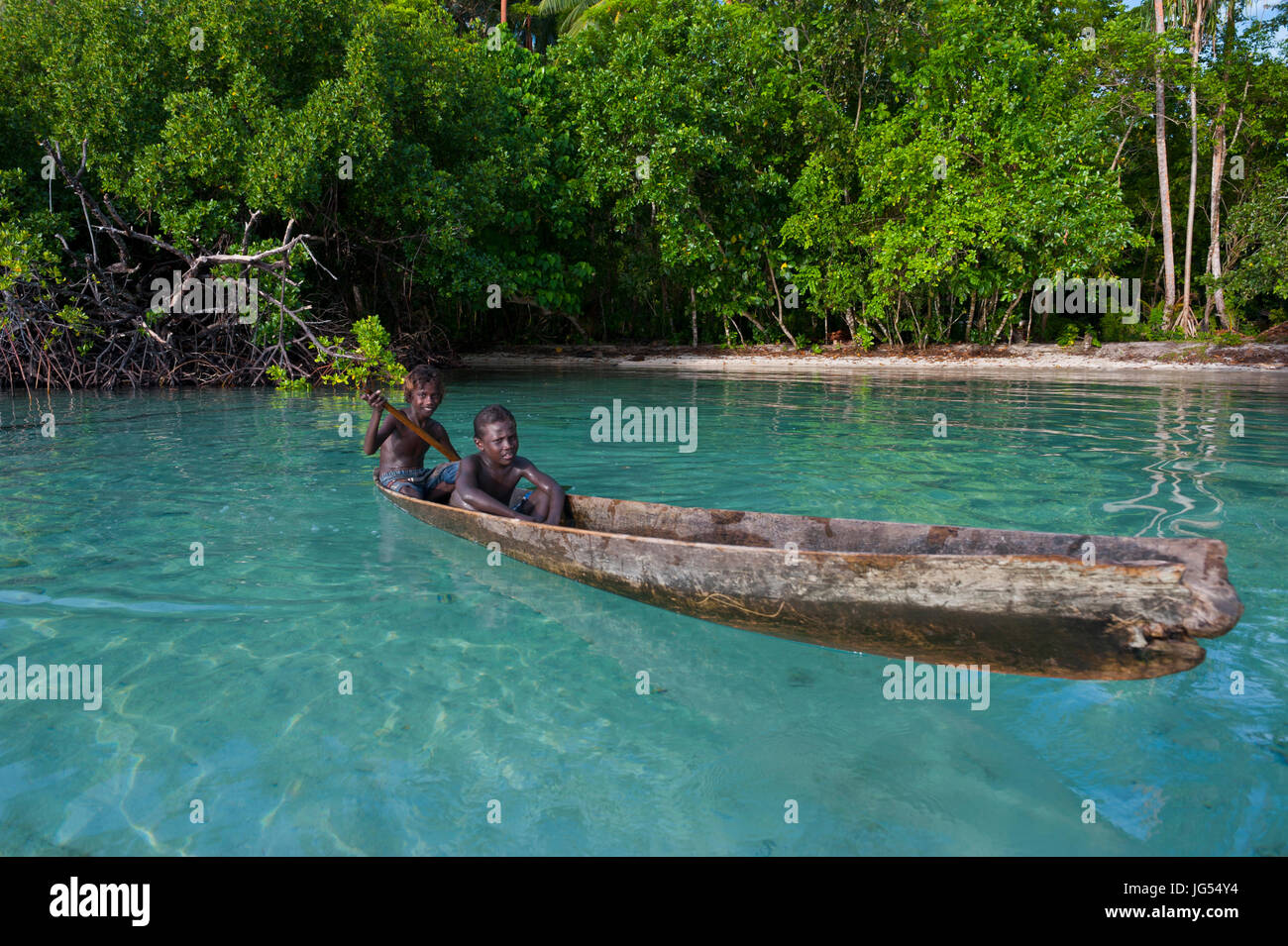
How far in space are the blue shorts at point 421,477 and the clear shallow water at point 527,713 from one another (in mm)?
240

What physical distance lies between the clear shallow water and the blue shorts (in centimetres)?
24

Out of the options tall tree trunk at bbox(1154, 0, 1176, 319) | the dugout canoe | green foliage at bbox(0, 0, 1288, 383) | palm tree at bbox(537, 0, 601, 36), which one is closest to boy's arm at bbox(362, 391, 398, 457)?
the dugout canoe

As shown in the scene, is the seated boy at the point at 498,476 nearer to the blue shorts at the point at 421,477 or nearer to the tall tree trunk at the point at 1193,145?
the blue shorts at the point at 421,477

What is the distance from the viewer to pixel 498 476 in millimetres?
5742

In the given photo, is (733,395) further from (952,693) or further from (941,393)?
(952,693)

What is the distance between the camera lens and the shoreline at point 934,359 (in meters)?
17.6

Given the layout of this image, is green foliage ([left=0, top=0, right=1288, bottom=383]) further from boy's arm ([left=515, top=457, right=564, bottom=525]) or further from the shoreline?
boy's arm ([left=515, top=457, right=564, bottom=525])

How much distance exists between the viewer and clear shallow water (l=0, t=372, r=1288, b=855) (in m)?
2.66

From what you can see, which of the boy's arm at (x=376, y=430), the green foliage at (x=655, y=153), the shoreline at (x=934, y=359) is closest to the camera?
the boy's arm at (x=376, y=430)

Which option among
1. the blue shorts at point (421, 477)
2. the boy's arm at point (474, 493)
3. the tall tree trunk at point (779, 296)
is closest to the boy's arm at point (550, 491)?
the boy's arm at point (474, 493)

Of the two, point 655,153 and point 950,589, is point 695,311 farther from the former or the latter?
point 950,589

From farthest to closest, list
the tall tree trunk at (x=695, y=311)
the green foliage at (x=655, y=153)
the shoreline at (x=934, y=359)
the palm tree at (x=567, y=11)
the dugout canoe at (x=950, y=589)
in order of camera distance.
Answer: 1. the palm tree at (x=567, y=11)
2. the tall tree trunk at (x=695, y=311)
3. the shoreline at (x=934, y=359)
4. the green foliage at (x=655, y=153)
5. the dugout canoe at (x=950, y=589)

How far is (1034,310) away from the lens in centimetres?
2152

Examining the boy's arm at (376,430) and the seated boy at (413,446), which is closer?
the boy's arm at (376,430)
